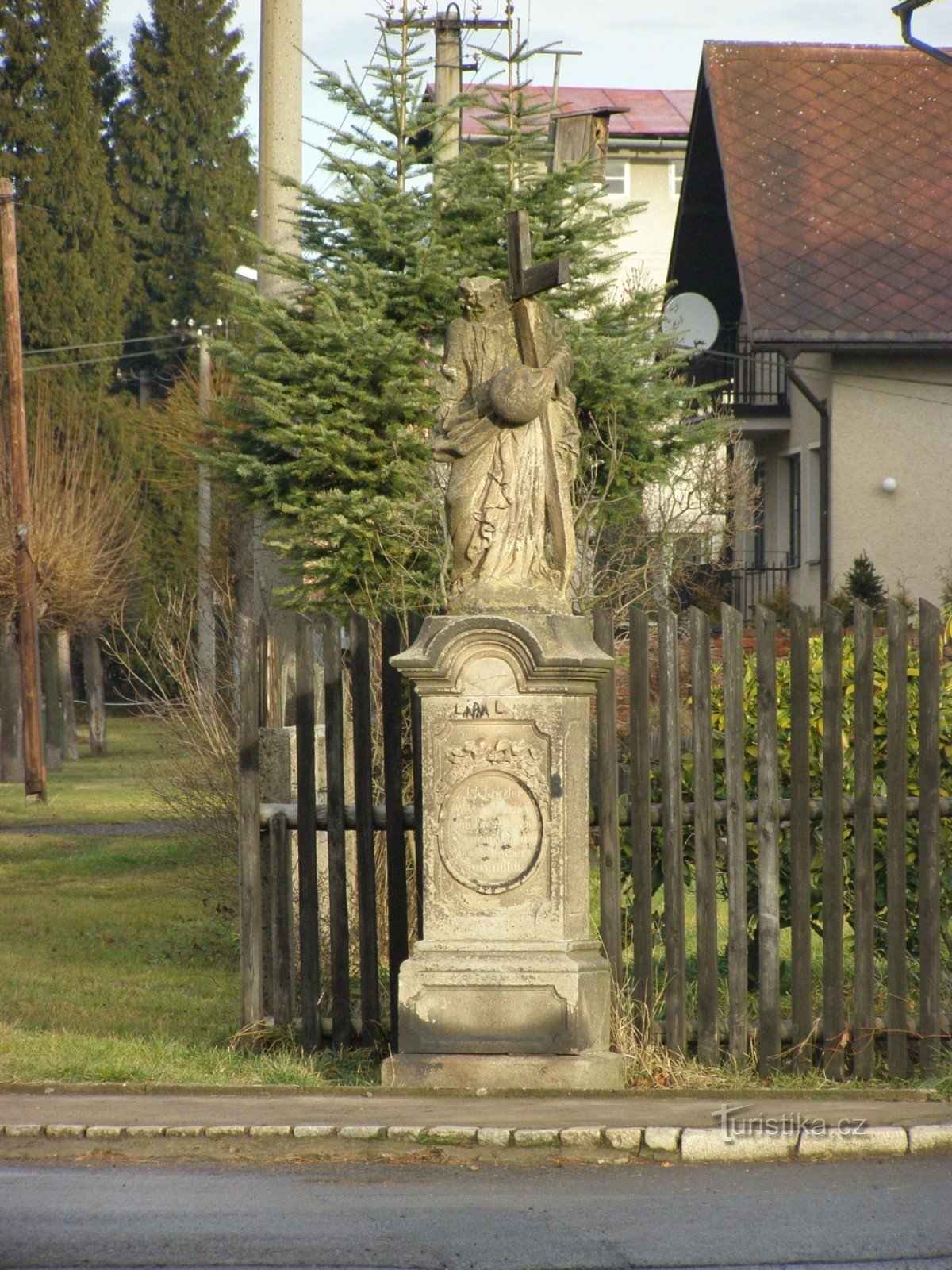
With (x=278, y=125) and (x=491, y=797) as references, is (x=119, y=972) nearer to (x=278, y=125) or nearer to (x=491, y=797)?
(x=491, y=797)

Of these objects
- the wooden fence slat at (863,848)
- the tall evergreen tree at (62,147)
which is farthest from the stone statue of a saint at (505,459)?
the tall evergreen tree at (62,147)

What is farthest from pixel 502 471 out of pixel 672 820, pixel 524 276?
pixel 672 820

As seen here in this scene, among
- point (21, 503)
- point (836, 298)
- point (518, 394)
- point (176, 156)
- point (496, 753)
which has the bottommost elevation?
point (496, 753)

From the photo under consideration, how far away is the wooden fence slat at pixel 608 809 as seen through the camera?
6.96m

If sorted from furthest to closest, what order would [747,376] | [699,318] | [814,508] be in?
[747,376]
[814,508]
[699,318]

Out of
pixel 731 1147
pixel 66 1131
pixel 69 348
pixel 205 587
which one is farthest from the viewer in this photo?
pixel 69 348

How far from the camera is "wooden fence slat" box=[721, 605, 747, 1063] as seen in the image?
274 inches

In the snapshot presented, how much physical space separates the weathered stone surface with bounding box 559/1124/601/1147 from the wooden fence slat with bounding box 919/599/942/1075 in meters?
1.90

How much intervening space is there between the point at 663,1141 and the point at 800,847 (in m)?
1.64

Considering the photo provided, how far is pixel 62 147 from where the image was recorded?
140 ft

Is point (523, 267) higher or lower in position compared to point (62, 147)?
lower

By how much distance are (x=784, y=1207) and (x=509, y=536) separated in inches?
117

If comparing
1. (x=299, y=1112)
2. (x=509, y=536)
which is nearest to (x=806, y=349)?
(x=509, y=536)

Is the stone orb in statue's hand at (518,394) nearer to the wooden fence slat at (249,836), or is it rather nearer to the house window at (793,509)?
the wooden fence slat at (249,836)
